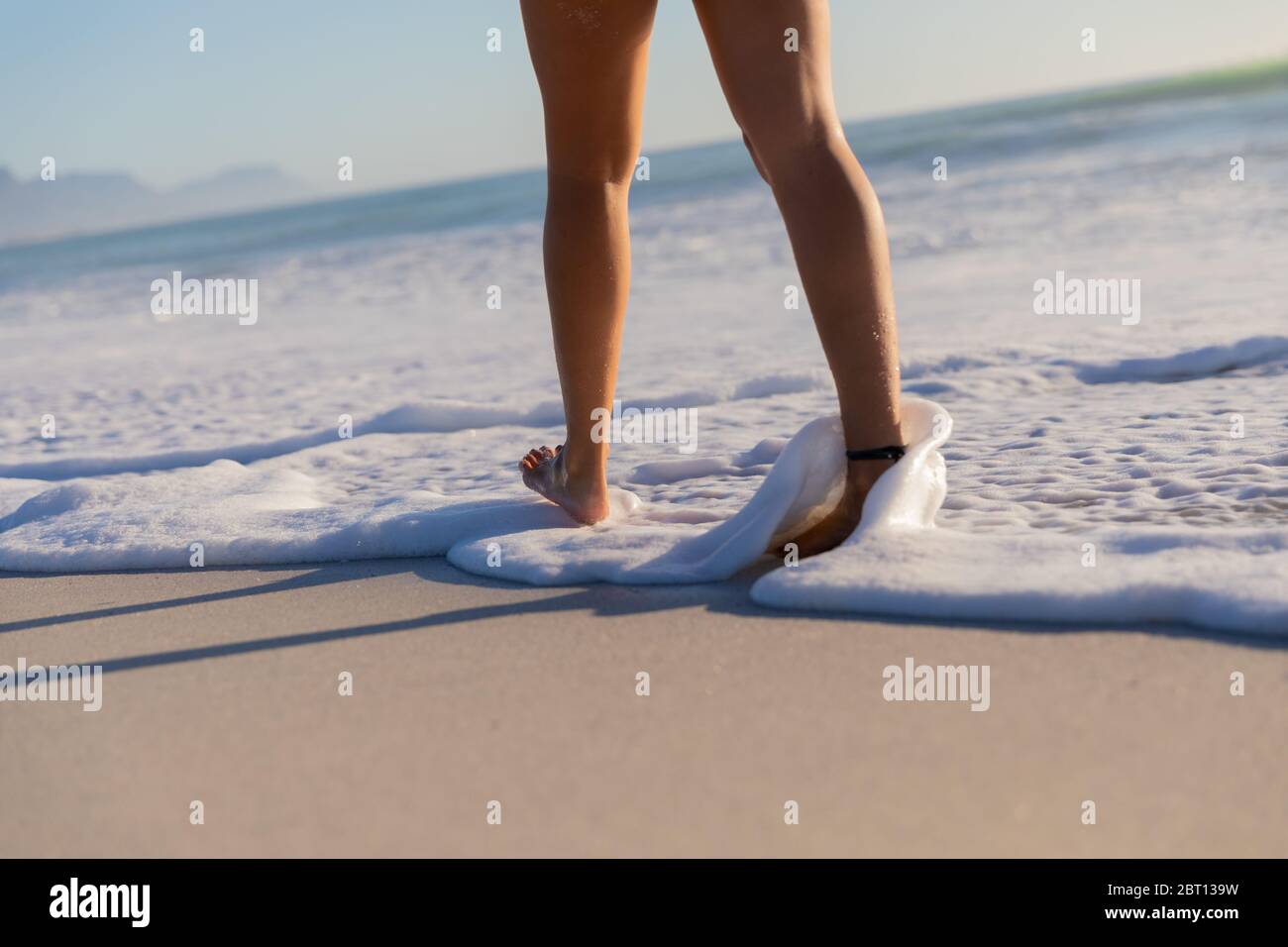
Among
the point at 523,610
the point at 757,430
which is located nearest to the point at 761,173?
the point at 523,610

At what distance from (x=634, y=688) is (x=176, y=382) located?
4.74 metres

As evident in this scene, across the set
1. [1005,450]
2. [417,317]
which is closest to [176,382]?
[417,317]

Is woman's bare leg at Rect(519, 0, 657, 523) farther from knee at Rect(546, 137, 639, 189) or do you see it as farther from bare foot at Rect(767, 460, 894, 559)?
bare foot at Rect(767, 460, 894, 559)

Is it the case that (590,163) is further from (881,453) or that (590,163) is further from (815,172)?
(881,453)

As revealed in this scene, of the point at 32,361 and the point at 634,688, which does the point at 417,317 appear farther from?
the point at 634,688

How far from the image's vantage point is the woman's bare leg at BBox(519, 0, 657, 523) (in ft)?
6.79

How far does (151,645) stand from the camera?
1.92 meters

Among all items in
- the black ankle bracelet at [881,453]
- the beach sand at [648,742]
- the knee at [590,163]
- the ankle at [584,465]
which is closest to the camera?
the beach sand at [648,742]

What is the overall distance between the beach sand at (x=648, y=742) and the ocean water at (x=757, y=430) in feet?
0.53

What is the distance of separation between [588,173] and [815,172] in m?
0.42

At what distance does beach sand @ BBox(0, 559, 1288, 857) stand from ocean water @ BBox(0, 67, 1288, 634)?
6.3 inches

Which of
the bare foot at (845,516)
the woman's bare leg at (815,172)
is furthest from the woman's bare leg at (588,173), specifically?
the bare foot at (845,516)

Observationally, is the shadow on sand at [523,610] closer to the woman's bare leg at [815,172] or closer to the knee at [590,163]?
the woman's bare leg at [815,172]

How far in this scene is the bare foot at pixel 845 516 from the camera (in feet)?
6.70
